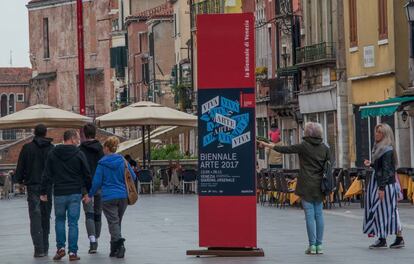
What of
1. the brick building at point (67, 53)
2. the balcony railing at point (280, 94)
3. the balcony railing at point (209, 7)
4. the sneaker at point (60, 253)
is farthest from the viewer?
the brick building at point (67, 53)

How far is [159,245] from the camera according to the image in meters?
25.6

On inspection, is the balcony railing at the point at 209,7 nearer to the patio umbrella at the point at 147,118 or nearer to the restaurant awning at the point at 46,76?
the patio umbrella at the point at 147,118

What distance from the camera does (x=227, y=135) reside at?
74.6 feet

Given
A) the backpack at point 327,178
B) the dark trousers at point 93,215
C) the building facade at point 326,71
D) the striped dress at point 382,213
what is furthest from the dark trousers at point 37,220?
the building facade at point 326,71

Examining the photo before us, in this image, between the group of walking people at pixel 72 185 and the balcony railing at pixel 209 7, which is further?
the balcony railing at pixel 209 7

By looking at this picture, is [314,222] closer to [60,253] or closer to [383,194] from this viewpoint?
[383,194]

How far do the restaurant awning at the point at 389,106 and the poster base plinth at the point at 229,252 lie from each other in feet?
54.7

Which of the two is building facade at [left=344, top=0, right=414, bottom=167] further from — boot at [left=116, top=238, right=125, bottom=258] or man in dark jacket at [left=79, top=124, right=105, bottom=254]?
boot at [left=116, top=238, right=125, bottom=258]

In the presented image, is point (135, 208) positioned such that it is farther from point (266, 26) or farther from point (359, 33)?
point (266, 26)

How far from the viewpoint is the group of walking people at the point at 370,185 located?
916 inches

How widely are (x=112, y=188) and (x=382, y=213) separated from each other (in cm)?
374

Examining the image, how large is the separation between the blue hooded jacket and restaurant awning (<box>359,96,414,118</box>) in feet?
53.9

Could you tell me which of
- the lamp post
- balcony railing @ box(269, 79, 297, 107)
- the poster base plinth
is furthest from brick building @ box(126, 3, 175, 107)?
the poster base plinth

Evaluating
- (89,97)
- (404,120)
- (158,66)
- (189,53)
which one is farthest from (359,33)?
(89,97)
